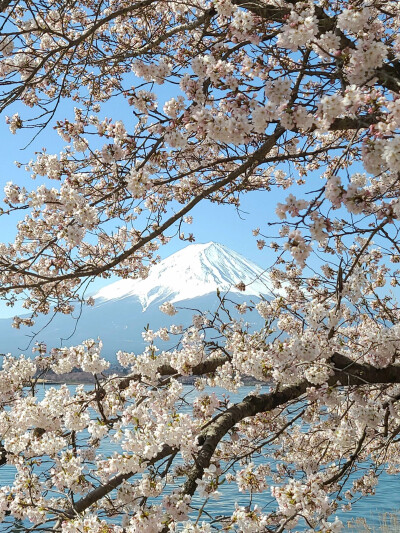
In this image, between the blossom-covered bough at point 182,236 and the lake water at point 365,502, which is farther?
the lake water at point 365,502

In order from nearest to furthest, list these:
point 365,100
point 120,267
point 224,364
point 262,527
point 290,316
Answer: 1. point 365,100
2. point 262,527
3. point 224,364
4. point 290,316
5. point 120,267

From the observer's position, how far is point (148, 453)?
9.53 ft

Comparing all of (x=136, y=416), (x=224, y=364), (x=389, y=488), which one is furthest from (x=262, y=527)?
(x=389, y=488)

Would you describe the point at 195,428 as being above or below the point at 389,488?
above

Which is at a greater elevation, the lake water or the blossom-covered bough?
the blossom-covered bough

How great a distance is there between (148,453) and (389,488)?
656 inches

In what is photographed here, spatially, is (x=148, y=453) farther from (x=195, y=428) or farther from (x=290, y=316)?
(x=290, y=316)

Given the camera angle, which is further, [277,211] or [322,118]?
[277,211]

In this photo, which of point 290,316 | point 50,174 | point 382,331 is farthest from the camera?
point 290,316

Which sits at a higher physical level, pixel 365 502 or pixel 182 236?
pixel 182 236

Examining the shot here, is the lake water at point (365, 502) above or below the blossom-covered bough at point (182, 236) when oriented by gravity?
below

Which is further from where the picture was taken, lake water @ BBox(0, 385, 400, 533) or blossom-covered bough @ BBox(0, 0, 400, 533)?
lake water @ BBox(0, 385, 400, 533)

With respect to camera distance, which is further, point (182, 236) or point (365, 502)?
point (365, 502)

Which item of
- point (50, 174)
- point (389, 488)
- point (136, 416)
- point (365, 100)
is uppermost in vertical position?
point (50, 174)
